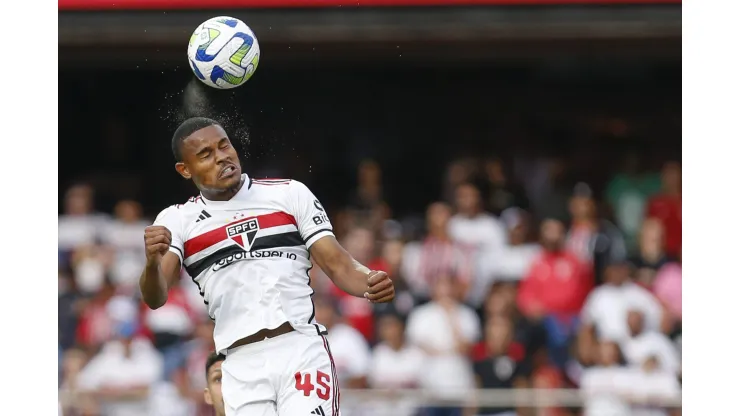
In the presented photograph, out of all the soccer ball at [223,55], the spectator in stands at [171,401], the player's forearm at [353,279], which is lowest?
the spectator in stands at [171,401]

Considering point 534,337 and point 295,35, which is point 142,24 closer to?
point 295,35

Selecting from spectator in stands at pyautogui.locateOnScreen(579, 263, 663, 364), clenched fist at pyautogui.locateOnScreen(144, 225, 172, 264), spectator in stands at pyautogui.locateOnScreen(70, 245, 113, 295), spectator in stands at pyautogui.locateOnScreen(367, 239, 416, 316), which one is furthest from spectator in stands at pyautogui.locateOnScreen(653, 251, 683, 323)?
clenched fist at pyautogui.locateOnScreen(144, 225, 172, 264)

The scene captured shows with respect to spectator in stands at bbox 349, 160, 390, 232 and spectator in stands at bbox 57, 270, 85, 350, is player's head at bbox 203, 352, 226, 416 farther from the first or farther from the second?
spectator in stands at bbox 349, 160, 390, 232

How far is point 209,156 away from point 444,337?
19.1ft

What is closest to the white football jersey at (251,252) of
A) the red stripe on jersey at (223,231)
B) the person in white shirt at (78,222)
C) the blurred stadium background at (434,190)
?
the red stripe on jersey at (223,231)

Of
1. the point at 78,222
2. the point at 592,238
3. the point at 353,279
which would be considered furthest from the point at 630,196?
the point at 353,279

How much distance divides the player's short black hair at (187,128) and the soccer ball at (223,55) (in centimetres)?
40

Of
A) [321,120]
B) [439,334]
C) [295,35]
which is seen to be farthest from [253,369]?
[321,120]

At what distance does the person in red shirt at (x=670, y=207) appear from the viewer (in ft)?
44.5

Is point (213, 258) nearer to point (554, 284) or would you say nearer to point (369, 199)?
point (554, 284)

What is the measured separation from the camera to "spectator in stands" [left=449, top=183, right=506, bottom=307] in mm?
13211

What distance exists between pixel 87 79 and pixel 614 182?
6.23 meters

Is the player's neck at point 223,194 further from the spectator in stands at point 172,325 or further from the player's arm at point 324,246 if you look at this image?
the spectator in stands at point 172,325

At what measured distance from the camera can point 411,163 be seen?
15.4m
